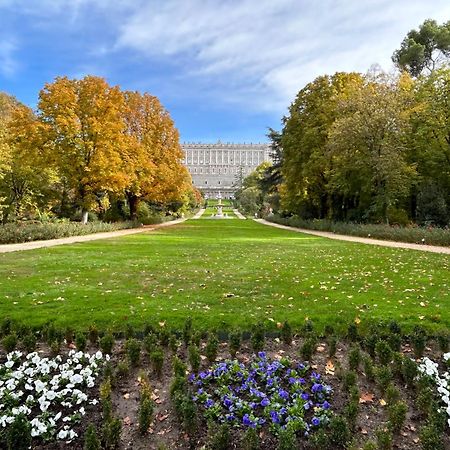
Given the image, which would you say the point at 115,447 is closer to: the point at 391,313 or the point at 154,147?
the point at 391,313

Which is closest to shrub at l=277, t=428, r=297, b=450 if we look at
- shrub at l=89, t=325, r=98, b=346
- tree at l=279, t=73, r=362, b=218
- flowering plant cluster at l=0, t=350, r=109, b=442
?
flowering plant cluster at l=0, t=350, r=109, b=442

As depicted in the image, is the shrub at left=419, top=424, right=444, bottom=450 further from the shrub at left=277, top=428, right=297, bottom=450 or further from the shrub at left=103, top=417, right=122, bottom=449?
the shrub at left=103, top=417, right=122, bottom=449

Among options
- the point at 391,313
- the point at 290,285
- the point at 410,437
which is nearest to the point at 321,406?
the point at 410,437

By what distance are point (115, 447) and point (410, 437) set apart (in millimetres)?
2171

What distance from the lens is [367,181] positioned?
940 inches

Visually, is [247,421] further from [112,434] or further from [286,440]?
[112,434]

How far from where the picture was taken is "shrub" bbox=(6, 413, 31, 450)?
2.76 metres

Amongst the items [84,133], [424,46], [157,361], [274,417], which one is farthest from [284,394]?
[424,46]

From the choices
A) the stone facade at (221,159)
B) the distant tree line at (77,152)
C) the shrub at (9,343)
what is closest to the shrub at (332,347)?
the shrub at (9,343)

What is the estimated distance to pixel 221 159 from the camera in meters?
154

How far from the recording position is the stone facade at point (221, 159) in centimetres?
14975

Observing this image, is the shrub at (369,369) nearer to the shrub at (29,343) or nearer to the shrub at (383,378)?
the shrub at (383,378)

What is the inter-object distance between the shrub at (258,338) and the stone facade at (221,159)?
144752 mm

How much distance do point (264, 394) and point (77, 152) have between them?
66.8 ft
